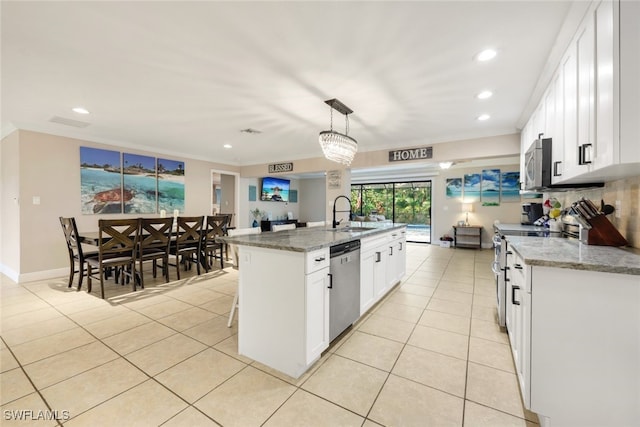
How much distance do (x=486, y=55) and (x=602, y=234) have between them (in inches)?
64.7

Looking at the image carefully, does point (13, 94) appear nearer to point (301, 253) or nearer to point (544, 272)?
point (301, 253)

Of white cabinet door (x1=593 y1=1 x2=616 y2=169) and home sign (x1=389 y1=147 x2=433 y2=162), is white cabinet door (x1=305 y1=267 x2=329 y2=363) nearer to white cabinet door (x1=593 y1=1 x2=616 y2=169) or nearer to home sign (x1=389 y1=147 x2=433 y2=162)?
white cabinet door (x1=593 y1=1 x2=616 y2=169)

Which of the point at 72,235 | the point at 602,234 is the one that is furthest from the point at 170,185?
the point at 602,234

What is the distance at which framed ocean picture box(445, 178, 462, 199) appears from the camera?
25.4ft

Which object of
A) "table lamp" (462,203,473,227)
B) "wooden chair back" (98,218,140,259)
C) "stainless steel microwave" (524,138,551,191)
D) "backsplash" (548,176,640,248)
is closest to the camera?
"backsplash" (548,176,640,248)

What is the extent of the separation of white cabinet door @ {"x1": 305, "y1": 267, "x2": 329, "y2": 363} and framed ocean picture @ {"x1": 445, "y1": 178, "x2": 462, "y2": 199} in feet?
23.2

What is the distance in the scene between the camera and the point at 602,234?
184cm

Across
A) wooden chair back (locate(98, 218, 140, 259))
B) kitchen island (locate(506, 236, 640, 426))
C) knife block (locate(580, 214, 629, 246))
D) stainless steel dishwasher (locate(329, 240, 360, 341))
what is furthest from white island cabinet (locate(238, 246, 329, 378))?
wooden chair back (locate(98, 218, 140, 259))

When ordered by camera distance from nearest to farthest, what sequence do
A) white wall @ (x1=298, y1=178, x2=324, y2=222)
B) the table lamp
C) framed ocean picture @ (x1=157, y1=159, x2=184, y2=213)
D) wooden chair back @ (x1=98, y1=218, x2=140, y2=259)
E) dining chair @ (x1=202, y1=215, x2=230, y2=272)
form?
wooden chair back @ (x1=98, y1=218, x2=140, y2=259) → dining chair @ (x1=202, y1=215, x2=230, y2=272) → framed ocean picture @ (x1=157, y1=159, x2=184, y2=213) → the table lamp → white wall @ (x1=298, y1=178, x2=324, y2=222)

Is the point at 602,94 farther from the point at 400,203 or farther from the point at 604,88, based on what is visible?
the point at 400,203

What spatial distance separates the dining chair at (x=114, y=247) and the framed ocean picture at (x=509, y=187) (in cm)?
843

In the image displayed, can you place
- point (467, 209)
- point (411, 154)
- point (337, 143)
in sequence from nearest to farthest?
point (337, 143) < point (411, 154) < point (467, 209)

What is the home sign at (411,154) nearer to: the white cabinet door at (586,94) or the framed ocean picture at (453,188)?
the white cabinet door at (586,94)

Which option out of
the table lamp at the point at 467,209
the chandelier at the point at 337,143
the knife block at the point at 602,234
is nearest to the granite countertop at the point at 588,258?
the knife block at the point at 602,234
